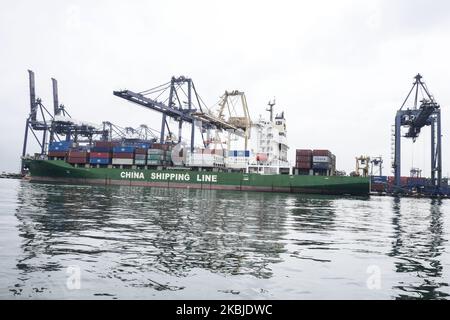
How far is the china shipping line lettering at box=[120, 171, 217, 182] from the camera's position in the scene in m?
72.2

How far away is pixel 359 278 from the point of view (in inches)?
364

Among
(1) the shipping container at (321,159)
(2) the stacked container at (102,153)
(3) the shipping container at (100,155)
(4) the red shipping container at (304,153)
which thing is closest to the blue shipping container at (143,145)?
(2) the stacked container at (102,153)

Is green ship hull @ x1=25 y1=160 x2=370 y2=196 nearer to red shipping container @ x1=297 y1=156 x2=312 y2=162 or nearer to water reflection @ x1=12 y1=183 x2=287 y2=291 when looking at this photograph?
red shipping container @ x1=297 y1=156 x2=312 y2=162

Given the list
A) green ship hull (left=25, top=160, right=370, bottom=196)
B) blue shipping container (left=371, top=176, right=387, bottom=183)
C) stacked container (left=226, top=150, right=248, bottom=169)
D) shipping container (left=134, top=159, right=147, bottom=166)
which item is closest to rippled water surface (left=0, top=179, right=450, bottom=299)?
green ship hull (left=25, top=160, right=370, bottom=196)

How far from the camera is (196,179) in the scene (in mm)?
72938

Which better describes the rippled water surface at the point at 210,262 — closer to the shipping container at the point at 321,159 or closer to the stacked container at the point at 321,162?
the stacked container at the point at 321,162

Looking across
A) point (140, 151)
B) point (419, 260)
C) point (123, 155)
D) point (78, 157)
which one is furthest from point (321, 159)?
point (419, 260)

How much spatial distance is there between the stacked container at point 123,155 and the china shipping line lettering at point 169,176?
3.21 m

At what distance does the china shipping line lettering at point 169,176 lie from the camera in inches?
2842

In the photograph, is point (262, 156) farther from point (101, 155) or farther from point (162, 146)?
point (101, 155)

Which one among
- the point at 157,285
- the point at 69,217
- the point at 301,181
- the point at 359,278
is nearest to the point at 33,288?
the point at 157,285

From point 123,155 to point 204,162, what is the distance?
17.9 m

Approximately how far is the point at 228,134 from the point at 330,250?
69.1m

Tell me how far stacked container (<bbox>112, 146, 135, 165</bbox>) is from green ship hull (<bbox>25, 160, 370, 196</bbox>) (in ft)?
8.89
